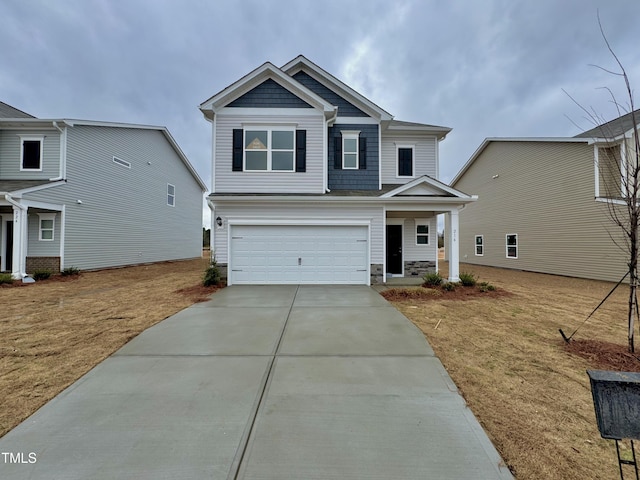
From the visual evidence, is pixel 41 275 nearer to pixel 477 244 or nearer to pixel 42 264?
pixel 42 264

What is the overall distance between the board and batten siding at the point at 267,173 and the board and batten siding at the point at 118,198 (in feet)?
26.9

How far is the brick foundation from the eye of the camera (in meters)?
12.1

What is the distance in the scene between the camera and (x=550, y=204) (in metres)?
→ 13.8

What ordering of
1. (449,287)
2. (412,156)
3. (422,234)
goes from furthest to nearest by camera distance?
A: (412,156) < (422,234) < (449,287)

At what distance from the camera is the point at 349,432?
93.7 inches

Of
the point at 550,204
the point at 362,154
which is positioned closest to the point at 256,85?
the point at 362,154

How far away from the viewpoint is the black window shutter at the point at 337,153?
11.0m

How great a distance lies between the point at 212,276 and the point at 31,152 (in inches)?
459

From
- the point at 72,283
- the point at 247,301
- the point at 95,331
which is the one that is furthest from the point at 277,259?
the point at 72,283

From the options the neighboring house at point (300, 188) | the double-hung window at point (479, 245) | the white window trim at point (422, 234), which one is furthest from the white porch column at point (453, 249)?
the double-hung window at point (479, 245)

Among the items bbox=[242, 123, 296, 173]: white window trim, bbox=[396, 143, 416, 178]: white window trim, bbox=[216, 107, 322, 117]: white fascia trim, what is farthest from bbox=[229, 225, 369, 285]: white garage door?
bbox=[216, 107, 322, 117]: white fascia trim

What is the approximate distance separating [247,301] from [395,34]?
15.4 metres

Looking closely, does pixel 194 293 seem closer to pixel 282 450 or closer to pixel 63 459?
pixel 63 459

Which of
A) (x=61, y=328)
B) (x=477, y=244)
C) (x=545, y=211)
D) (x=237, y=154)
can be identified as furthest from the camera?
(x=477, y=244)
